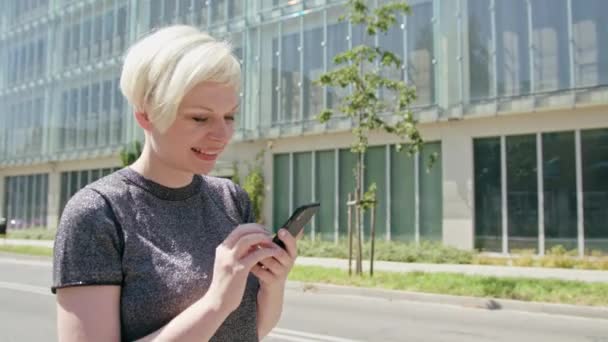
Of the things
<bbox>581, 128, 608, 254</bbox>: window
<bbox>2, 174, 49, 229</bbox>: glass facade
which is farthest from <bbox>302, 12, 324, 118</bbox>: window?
<bbox>2, 174, 49, 229</bbox>: glass facade

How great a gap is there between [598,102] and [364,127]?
7.21 metres

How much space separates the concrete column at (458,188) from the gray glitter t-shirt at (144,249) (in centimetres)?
1657

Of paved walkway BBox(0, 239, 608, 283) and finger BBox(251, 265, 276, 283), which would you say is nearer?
finger BBox(251, 265, 276, 283)

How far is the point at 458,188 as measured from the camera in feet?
58.2

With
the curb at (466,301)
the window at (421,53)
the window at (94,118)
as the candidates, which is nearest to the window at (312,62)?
the window at (421,53)

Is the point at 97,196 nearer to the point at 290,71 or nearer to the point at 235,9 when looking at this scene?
the point at 290,71

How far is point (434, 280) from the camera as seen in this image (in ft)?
37.1

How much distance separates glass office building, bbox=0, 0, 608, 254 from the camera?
1611cm

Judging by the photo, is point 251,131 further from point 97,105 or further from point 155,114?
point 155,114

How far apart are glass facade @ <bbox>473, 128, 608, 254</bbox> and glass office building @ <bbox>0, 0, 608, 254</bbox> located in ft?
0.10

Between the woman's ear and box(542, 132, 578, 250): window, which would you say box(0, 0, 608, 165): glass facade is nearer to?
box(542, 132, 578, 250): window

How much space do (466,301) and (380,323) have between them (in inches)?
89.9

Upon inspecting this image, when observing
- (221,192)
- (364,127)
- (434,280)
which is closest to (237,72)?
(221,192)

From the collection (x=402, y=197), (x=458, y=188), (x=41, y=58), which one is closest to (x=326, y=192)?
(x=402, y=197)
